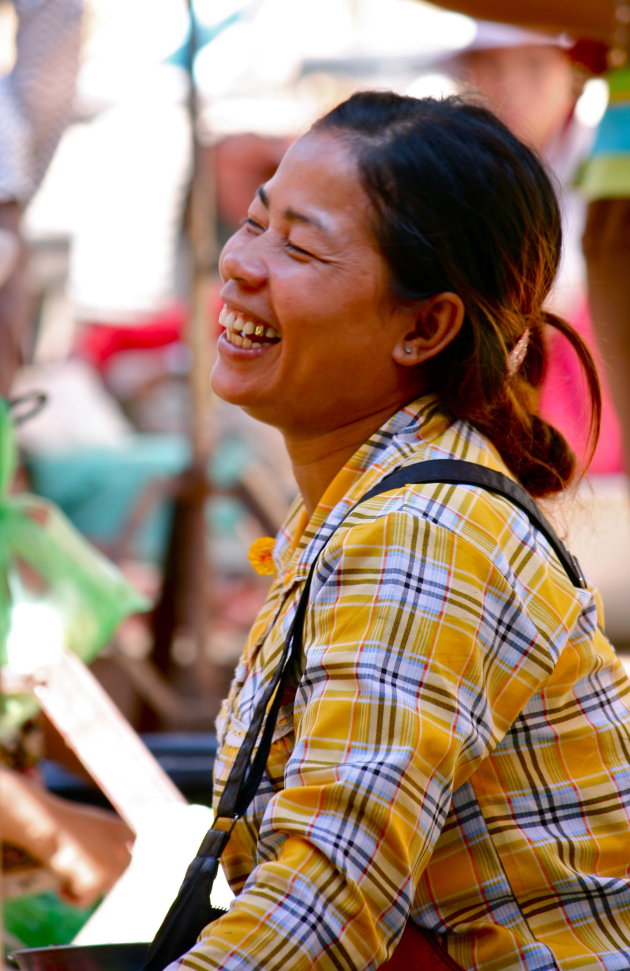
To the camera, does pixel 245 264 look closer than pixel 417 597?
No

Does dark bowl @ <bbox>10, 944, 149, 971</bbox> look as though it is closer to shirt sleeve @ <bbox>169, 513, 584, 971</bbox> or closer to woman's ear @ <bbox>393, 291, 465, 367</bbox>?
shirt sleeve @ <bbox>169, 513, 584, 971</bbox>

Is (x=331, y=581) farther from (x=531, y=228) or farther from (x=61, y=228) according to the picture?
(x=61, y=228)

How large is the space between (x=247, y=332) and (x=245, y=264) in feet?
0.22

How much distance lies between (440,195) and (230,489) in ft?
7.88

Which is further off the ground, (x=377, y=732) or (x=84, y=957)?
(x=377, y=732)

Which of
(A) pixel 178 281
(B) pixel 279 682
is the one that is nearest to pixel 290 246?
(B) pixel 279 682

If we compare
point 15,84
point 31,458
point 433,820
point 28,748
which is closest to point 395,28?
point 31,458

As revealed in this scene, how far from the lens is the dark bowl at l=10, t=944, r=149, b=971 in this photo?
107cm

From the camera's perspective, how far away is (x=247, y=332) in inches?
48.0

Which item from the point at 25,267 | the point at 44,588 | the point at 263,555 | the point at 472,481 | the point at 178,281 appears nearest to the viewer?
the point at 472,481

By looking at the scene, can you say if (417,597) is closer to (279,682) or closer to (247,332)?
(279,682)

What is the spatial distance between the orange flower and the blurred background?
1.08 ft

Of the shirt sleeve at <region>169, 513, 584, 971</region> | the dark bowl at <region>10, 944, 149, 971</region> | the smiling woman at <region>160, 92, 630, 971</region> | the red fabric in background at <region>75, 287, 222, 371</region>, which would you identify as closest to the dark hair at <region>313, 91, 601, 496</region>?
the smiling woman at <region>160, 92, 630, 971</region>

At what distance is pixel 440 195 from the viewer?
1127mm
